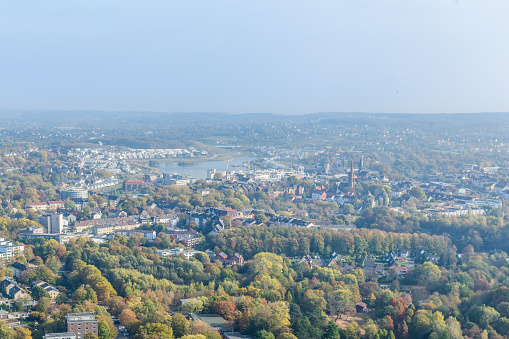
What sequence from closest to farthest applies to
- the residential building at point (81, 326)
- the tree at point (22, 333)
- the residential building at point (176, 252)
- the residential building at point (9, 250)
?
the tree at point (22, 333) < the residential building at point (81, 326) < the residential building at point (9, 250) < the residential building at point (176, 252)

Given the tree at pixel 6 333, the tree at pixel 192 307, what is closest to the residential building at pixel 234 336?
the tree at pixel 192 307

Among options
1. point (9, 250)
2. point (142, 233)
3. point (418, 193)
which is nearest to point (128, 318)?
point (9, 250)

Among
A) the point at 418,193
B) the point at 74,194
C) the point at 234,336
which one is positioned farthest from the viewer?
the point at 418,193

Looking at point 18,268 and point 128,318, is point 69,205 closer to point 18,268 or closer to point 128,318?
point 18,268

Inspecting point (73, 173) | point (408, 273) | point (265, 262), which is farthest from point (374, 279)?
point (73, 173)

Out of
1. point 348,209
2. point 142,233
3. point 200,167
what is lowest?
point 200,167

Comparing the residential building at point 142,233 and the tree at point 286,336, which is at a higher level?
the tree at point 286,336

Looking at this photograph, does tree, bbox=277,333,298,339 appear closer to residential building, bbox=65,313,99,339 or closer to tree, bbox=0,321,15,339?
residential building, bbox=65,313,99,339

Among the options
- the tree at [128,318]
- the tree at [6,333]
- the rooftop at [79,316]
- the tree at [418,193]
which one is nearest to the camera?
the tree at [6,333]

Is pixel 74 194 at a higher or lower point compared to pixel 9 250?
lower

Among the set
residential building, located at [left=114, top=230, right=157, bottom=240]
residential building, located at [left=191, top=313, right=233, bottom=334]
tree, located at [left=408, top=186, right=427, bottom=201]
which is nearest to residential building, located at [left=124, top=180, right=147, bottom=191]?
tree, located at [left=408, top=186, right=427, bottom=201]

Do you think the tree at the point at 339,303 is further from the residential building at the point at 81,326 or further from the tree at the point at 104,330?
the residential building at the point at 81,326
